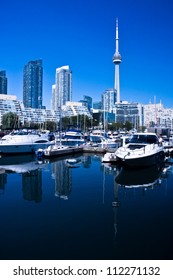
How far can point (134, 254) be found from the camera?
810 centimetres

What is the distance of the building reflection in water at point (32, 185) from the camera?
49.9 feet

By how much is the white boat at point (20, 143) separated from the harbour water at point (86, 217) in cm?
1575

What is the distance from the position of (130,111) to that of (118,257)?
17701cm

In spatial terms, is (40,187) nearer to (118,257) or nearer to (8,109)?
(118,257)

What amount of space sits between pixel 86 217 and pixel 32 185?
24.8ft

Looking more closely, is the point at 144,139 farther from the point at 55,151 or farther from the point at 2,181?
the point at 2,181

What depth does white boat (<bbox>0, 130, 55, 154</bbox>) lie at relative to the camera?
36656 millimetres

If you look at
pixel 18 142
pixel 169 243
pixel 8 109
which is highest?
pixel 8 109

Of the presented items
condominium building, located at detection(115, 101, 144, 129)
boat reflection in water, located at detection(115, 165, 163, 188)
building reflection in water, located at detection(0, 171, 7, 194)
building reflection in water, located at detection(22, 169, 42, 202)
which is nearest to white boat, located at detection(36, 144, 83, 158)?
building reflection in water, located at detection(22, 169, 42, 202)

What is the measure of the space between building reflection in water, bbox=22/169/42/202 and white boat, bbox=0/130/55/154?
561 inches

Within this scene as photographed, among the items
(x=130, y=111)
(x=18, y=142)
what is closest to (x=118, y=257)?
(x=18, y=142)

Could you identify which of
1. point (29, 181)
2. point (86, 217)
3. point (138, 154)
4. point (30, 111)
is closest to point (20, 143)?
point (29, 181)

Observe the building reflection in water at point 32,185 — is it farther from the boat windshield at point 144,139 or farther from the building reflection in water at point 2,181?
the boat windshield at point 144,139

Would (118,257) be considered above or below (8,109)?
below
